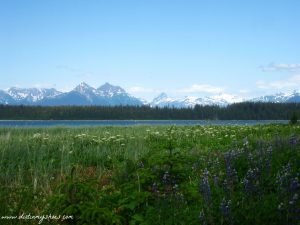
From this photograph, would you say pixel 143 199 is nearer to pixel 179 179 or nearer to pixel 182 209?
pixel 182 209

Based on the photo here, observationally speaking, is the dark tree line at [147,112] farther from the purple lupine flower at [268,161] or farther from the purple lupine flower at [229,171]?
the purple lupine flower at [229,171]

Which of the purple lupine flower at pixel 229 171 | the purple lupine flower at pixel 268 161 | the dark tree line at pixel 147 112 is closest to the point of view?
the purple lupine flower at pixel 229 171

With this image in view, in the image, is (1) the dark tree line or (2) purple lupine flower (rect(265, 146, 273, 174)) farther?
(1) the dark tree line

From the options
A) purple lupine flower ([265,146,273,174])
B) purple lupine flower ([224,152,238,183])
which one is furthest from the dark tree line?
purple lupine flower ([224,152,238,183])

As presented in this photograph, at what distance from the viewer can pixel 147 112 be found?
193125 millimetres

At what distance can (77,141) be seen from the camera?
15.4 m

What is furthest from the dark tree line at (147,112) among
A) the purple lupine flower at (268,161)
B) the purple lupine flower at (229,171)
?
the purple lupine flower at (229,171)

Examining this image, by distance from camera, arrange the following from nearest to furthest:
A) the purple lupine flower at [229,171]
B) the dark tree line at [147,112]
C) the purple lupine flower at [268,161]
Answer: the purple lupine flower at [229,171] → the purple lupine flower at [268,161] → the dark tree line at [147,112]

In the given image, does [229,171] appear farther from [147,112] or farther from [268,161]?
[147,112]

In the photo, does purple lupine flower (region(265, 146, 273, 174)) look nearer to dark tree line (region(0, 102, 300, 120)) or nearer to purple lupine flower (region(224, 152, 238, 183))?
purple lupine flower (region(224, 152, 238, 183))

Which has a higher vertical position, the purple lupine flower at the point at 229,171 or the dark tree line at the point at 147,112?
the dark tree line at the point at 147,112

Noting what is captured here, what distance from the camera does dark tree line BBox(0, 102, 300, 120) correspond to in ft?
593

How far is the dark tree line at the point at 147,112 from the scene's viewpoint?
180750 mm

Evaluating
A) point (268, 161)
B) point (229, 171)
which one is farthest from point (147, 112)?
point (229, 171)
